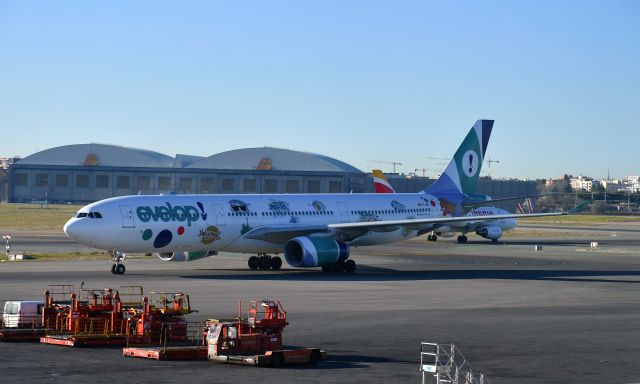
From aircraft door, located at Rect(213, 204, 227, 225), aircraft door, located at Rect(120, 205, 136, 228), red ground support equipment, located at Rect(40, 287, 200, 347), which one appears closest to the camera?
red ground support equipment, located at Rect(40, 287, 200, 347)

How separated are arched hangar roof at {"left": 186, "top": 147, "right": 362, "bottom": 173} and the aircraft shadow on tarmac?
10465 centimetres

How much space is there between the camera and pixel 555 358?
2439cm

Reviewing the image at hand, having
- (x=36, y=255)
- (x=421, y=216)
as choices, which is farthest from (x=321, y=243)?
(x=36, y=255)

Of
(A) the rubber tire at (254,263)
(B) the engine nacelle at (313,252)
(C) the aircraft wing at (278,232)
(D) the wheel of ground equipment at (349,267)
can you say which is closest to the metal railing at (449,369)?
(B) the engine nacelle at (313,252)

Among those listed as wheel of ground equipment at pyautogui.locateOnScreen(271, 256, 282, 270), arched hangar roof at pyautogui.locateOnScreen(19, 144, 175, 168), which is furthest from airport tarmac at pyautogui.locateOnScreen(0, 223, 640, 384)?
arched hangar roof at pyautogui.locateOnScreen(19, 144, 175, 168)

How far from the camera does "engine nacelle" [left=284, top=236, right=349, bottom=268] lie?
48156 mm

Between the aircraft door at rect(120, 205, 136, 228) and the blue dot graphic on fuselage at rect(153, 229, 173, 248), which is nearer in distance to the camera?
the aircraft door at rect(120, 205, 136, 228)

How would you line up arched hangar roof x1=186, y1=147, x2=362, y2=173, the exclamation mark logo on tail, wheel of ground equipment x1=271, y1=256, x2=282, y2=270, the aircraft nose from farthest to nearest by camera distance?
arched hangar roof x1=186, y1=147, x2=362, y2=173 → the exclamation mark logo on tail → wheel of ground equipment x1=271, y1=256, x2=282, y2=270 → the aircraft nose

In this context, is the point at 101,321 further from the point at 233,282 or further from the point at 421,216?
the point at 421,216

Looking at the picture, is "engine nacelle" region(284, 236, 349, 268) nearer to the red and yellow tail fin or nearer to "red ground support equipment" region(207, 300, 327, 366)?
"red ground support equipment" region(207, 300, 327, 366)

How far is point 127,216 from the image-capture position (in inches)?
1816

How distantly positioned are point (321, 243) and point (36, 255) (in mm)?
19700

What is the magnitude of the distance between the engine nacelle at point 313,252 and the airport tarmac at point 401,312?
709 millimetres

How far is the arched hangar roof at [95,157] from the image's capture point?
16612 cm
